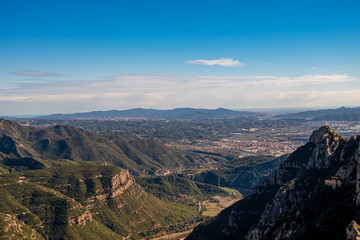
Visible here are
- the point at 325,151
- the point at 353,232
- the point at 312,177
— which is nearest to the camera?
the point at 353,232

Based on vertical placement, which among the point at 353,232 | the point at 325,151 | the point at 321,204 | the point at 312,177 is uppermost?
the point at 325,151

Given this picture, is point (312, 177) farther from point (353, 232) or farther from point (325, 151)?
point (353, 232)

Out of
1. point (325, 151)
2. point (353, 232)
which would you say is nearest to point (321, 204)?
point (353, 232)

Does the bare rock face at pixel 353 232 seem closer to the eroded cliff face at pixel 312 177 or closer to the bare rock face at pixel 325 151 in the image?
the eroded cliff face at pixel 312 177

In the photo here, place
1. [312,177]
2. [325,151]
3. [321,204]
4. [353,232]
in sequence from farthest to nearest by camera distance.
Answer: [325,151]
[312,177]
[321,204]
[353,232]

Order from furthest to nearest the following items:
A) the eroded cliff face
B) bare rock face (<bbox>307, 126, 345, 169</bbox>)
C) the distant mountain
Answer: bare rock face (<bbox>307, 126, 345, 169</bbox>)
the eroded cliff face
the distant mountain

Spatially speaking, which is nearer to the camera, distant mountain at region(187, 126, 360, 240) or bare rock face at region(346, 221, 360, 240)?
bare rock face at region(346, 221, 360, 240)

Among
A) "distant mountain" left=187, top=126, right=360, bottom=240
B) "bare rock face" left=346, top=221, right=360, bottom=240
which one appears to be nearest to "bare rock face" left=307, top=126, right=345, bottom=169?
"distant mountain" left=187, top=126, right=360, bottom=240

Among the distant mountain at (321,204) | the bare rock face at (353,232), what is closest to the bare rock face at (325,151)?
the distant mountain at (321,204)

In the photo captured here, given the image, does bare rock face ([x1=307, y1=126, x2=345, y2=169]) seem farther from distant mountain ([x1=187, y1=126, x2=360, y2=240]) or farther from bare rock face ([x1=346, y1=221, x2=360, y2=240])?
bare rock face ([x1=346, y1=221, x2=360, y2=240])

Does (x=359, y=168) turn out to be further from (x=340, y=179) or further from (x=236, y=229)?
(x=236, y=229)

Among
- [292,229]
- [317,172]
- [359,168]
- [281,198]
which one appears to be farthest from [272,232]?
[317,172]
